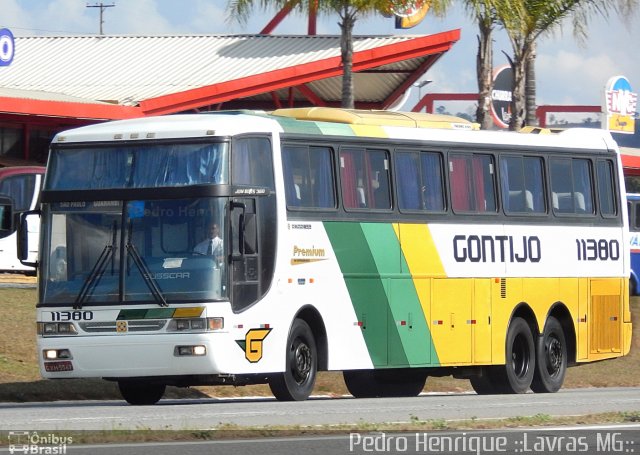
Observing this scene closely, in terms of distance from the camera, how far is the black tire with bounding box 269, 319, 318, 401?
17266 millimetres

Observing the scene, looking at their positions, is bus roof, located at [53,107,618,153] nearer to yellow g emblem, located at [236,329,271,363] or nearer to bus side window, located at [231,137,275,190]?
bus side window, located at [231,137,275,190]

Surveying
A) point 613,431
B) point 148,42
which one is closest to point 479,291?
point 613,431

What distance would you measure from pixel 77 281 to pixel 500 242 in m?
6.47

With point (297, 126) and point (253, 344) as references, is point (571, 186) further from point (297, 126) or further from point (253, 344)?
point (253, 344)

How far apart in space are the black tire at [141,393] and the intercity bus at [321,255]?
0.08ft

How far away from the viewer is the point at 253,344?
1681 cm

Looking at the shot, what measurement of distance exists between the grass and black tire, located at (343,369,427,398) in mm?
1155

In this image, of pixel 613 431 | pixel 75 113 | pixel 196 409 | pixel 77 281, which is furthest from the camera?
pixel 75 113

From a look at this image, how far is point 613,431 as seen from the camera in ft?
40.8

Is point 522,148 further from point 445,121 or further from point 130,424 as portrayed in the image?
point 130,424

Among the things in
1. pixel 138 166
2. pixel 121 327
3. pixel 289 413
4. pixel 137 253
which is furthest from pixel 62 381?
pixel 289 413

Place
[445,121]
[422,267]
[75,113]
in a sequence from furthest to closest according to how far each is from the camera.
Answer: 1. [75,113]
2. [445,121]
3. [422,267]

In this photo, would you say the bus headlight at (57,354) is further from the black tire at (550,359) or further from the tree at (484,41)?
the tree at (484,41)

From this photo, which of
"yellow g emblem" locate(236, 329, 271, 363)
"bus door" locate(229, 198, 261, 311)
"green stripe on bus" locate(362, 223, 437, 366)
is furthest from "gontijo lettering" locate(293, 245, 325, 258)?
"yellow g emblem" locate(236, 329, 271, 363)
